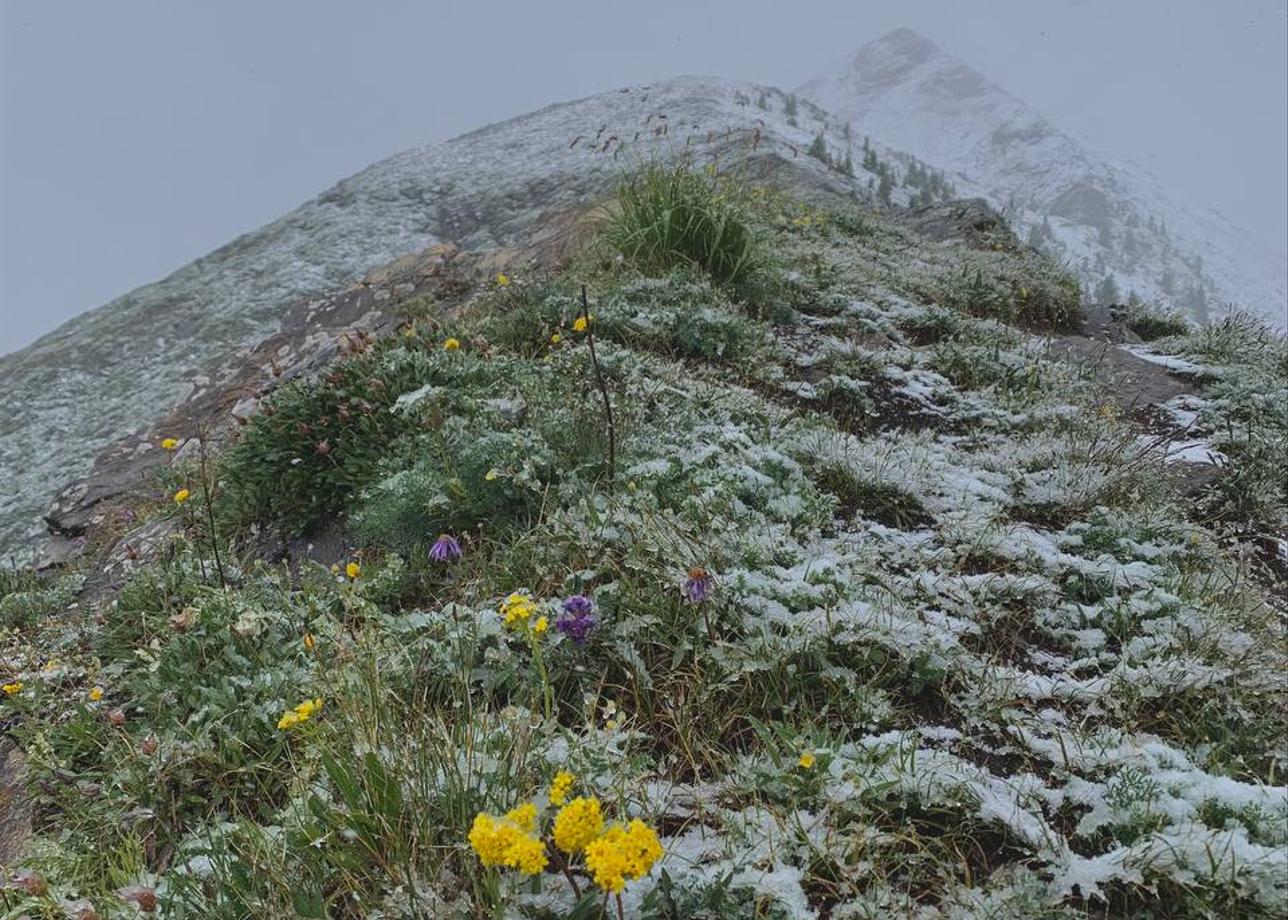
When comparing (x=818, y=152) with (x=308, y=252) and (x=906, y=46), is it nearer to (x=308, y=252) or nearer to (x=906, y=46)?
(x=308, y=252)

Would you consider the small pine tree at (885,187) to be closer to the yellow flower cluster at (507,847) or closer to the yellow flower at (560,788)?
the yellow flower at (560,788)

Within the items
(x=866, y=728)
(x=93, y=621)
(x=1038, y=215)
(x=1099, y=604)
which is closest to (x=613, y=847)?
(x=866, y=728)

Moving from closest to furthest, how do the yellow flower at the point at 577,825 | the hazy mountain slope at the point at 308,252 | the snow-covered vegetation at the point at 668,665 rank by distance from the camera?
the yellow flower at the point at 577,825 < the snow-covered vegetation at the point at 668,665 < the hazy mountain slope at the point at 308,252

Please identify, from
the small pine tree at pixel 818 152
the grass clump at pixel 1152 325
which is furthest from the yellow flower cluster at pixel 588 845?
the small pine tree at pixel 818 152

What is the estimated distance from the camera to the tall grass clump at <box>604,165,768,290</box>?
19.1 feet

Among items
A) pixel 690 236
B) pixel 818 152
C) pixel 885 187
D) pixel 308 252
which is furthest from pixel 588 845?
pixel 885 187

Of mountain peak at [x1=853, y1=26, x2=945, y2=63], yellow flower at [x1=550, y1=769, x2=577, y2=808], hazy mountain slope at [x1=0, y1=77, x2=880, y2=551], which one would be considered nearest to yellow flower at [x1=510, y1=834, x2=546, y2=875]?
yellow flower at [x1=550, y1=769, x2=577, y2=808]

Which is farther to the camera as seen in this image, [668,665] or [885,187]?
[885,187]

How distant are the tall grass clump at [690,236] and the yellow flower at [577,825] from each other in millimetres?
4831

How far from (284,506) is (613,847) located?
3.46 m

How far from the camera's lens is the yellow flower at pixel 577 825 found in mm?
1228

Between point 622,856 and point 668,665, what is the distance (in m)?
1.22

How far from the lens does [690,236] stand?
231 inches

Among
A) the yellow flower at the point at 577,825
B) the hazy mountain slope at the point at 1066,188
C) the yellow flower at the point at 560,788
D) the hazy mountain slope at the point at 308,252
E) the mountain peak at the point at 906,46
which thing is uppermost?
the mountain peak at the point at 906,46
